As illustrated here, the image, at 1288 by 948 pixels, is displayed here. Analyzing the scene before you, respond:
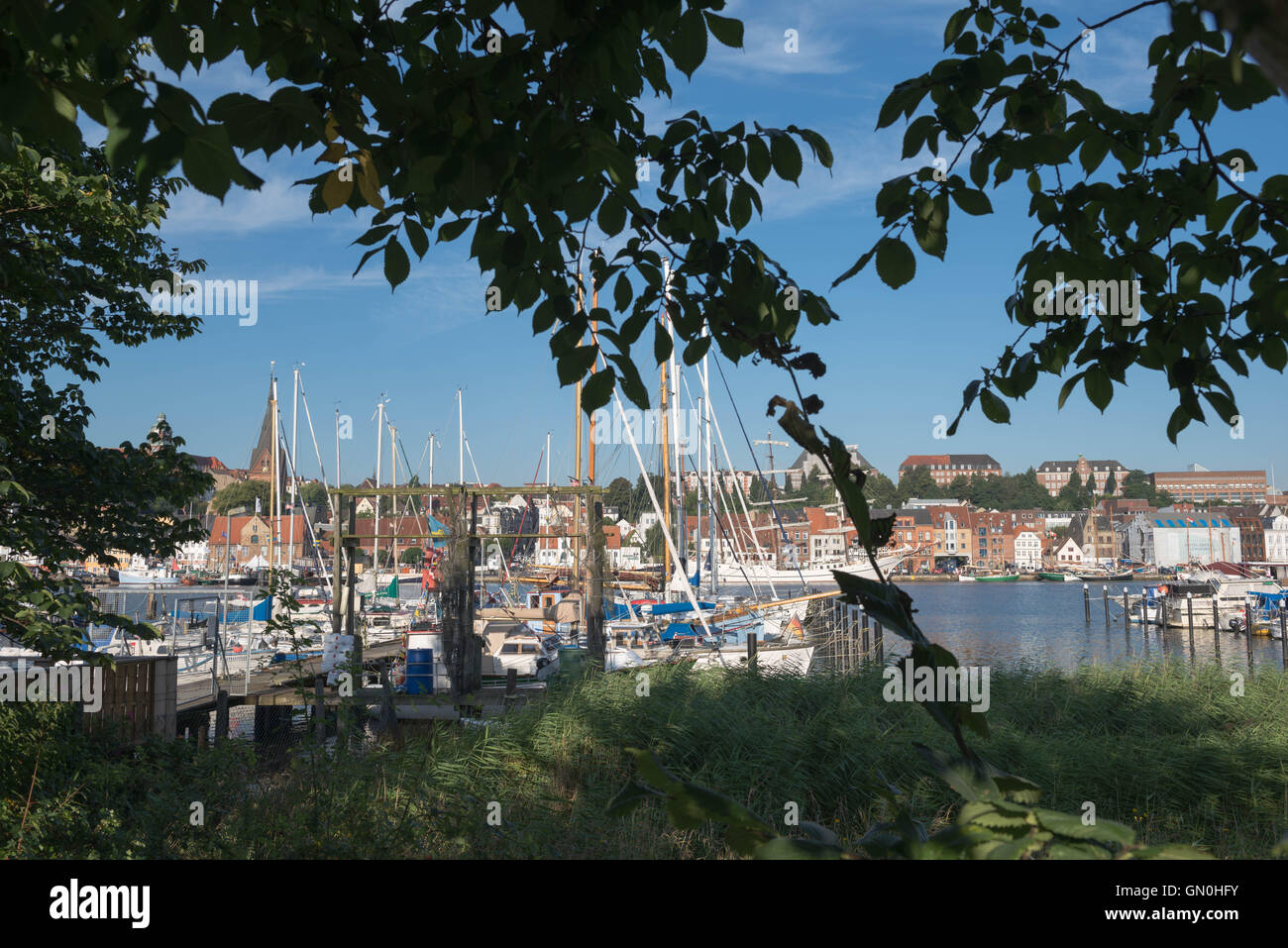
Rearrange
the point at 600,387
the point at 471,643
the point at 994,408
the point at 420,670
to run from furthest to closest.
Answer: the point at 420,670
the point at 471,643
the point at 994,408
the point at 600,387

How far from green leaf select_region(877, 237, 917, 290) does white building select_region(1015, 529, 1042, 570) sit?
6797 inches

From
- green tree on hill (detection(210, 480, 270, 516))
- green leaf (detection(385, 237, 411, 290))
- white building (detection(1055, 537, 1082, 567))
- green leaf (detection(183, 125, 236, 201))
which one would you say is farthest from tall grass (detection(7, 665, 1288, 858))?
white building (detection(1055, 537, 1082, 567))

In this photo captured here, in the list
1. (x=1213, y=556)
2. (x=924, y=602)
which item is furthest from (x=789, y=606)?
(x=1213, y=556)

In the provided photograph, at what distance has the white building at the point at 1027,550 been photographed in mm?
163750

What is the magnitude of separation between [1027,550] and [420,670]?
6428 inches

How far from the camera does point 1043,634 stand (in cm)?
6028

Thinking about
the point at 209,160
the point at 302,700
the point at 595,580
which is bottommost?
the point at 302,700

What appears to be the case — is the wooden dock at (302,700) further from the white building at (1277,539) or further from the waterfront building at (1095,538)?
the waterfront building at (1095,538)

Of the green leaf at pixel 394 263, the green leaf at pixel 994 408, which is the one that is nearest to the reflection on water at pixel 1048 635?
the green leaf at pixel 994 408

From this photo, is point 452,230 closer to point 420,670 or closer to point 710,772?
point 710,772

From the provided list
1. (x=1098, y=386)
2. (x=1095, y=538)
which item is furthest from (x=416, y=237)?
(x=1095, y=538)

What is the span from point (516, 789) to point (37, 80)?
8345 millimetres

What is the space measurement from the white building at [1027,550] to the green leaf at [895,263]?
17266 centimetres
